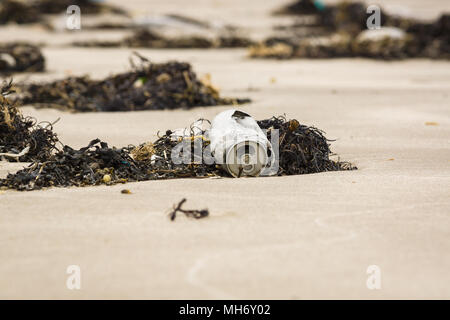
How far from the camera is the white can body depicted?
3.64 meters


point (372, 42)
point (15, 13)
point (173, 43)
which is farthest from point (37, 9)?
point (372, 42)

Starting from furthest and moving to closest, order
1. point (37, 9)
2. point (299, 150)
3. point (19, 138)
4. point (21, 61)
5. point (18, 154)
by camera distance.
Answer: point (37, 9), point (21, 61), point (19, 138), point (18, 154), point (299, 150)

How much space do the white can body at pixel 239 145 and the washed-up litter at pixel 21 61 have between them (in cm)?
554

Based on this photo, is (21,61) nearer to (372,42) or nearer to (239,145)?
(372,42)

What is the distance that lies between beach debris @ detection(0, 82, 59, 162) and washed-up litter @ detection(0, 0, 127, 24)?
10882 mm

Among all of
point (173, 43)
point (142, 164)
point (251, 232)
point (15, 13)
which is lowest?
point (251, 232)

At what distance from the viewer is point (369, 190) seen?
3666 mm

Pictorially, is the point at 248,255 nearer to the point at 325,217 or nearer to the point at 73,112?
the point at 325,217

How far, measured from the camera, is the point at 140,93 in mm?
6391

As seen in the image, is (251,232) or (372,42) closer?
(251,232)

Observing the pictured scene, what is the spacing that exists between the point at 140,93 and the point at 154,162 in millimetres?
2467
